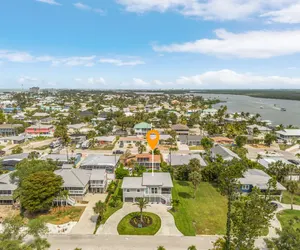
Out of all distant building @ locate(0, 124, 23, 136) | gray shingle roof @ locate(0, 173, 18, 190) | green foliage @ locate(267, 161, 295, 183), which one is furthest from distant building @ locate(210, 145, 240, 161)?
distant building @ locate(0, 124, 23, 136)

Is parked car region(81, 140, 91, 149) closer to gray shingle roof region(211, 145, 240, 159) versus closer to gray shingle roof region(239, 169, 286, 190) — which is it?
gray shingle roof region(211, 145, 240, 159)

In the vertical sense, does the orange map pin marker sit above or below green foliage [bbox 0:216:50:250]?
above

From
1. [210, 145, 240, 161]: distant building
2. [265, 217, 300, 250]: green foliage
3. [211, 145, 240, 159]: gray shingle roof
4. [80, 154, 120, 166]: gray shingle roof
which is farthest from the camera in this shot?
[211, 145, 240, 159]: gray shingle roof

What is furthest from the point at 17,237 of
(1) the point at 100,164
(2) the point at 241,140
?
(2) the point at 241,140

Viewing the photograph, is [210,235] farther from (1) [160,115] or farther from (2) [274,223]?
(1) [160,115]

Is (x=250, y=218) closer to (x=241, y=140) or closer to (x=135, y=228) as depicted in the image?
(x=135, y=228)

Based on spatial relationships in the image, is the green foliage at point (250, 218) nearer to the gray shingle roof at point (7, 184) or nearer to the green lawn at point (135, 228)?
the green lawn at point (135, 228)
